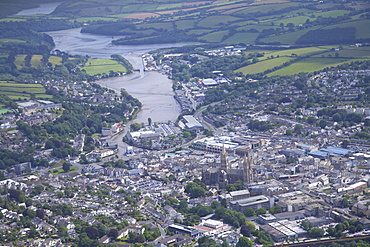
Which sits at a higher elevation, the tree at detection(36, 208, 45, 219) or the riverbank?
the tree at detection(36, 208, 45, 219)

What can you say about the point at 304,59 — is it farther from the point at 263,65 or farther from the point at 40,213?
the point at 40,213

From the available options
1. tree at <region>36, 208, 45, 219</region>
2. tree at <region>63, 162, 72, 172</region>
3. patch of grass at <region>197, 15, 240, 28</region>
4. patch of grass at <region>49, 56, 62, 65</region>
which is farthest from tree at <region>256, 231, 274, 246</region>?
patch of grass at <region>197, 15, 240, 28</region>

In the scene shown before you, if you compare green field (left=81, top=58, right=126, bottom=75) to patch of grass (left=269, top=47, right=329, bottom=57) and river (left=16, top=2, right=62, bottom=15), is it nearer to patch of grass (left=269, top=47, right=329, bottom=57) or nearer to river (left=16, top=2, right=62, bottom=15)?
patch of grass (left=269, top=47, right=329, bottom=57)

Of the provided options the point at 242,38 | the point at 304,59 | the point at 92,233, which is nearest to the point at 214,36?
the point at 242,38

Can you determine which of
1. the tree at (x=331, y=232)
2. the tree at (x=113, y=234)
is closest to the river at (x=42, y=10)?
the tree at (x=113, y=234)

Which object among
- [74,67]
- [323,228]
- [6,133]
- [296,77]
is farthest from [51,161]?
[74,67]

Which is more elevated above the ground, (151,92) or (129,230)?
(129,230)
